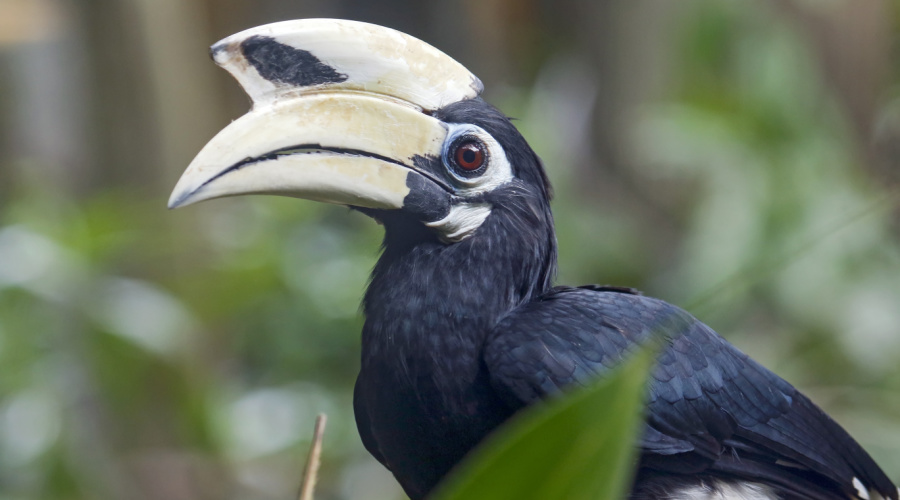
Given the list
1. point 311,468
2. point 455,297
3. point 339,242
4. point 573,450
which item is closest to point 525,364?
point 455,297

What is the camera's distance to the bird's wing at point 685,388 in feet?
2.89

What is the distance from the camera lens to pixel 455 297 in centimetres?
95

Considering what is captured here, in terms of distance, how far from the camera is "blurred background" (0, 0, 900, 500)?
7.79 ft

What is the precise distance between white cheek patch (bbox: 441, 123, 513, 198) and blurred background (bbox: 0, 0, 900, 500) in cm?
104

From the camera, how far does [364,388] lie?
3.14 ft

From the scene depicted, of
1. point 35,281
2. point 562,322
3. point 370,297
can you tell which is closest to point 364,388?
point 370,297

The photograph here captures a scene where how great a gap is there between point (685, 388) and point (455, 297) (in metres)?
0.27

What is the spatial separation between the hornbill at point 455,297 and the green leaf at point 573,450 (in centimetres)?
37

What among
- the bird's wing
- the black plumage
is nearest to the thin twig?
the black plumage

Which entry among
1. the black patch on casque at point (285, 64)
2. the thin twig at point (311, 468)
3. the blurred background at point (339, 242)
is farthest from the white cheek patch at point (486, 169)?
the blurred background at point (339, 242)

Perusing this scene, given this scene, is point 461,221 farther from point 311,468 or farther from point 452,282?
point 311,468

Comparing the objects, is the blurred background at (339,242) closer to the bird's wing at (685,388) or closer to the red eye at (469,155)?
the bird's wing at (685,388)

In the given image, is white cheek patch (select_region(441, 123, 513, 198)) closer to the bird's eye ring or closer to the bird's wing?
the bird's eye ring

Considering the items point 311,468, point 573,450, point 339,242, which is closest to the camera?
point 573,450
